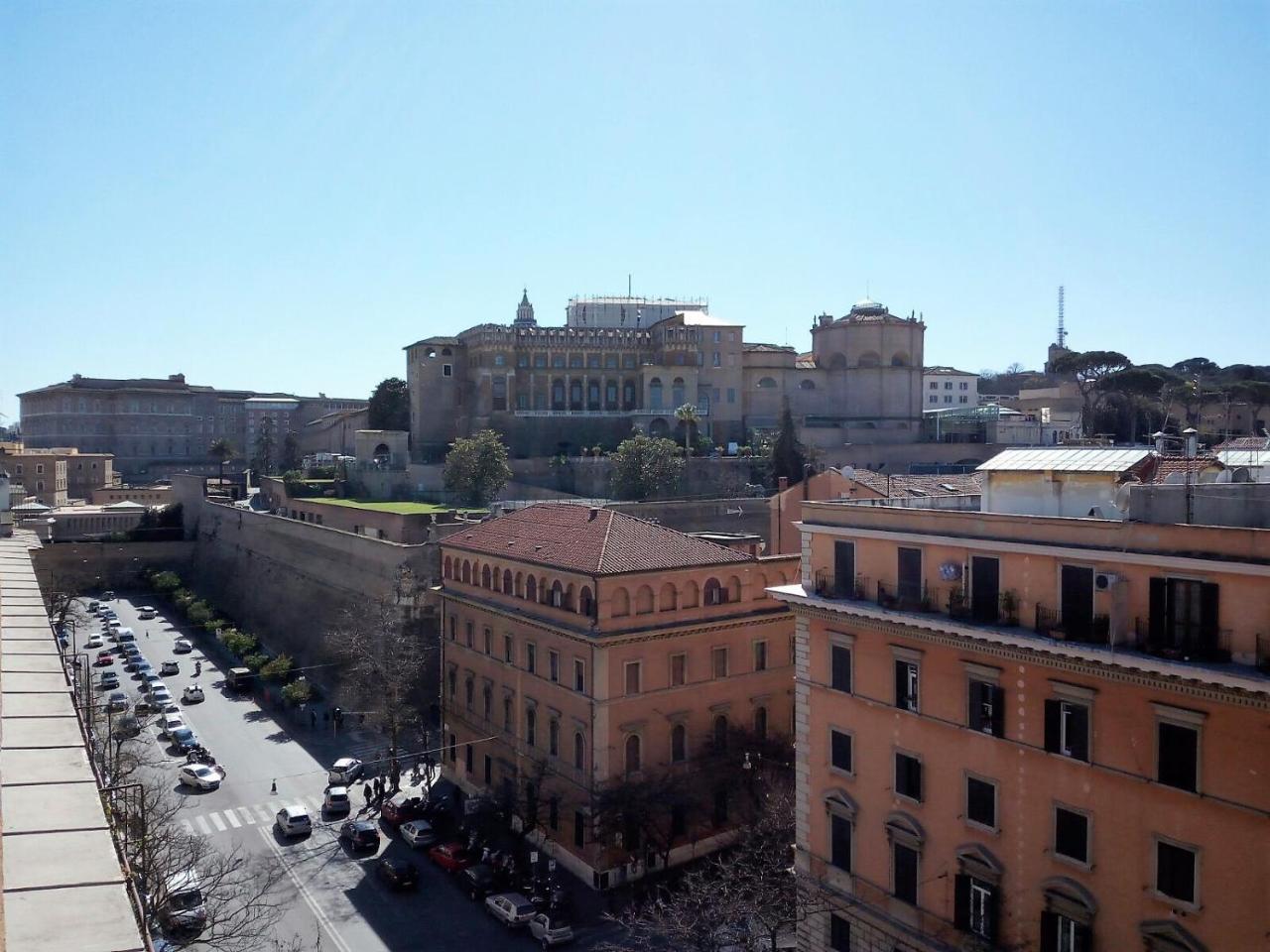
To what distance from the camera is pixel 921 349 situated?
71750 millimetres

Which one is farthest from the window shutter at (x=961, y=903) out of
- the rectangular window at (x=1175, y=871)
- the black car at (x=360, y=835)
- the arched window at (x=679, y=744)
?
the black car at (x=360, y=835)

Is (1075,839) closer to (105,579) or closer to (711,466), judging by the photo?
(711,466)

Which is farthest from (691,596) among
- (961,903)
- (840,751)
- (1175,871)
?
(1175,871)

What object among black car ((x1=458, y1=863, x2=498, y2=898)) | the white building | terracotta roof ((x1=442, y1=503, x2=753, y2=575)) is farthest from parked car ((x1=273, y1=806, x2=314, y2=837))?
the white building

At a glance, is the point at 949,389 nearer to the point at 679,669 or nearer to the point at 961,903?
the point at 679,669

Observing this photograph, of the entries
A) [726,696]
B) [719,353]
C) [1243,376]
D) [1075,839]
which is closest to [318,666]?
[726,696]

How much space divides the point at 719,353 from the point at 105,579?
137 ft

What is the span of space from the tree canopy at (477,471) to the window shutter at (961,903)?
3923cm

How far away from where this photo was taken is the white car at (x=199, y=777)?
27234mm

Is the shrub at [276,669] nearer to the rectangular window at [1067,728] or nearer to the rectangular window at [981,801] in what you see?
the rectangular window at [981,801]

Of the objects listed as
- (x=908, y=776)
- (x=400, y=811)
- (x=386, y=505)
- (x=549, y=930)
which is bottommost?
(x=549, y=930)

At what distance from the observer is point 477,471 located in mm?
50750

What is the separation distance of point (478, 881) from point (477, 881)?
21 mm

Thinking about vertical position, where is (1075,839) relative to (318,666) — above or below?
Answer: above
